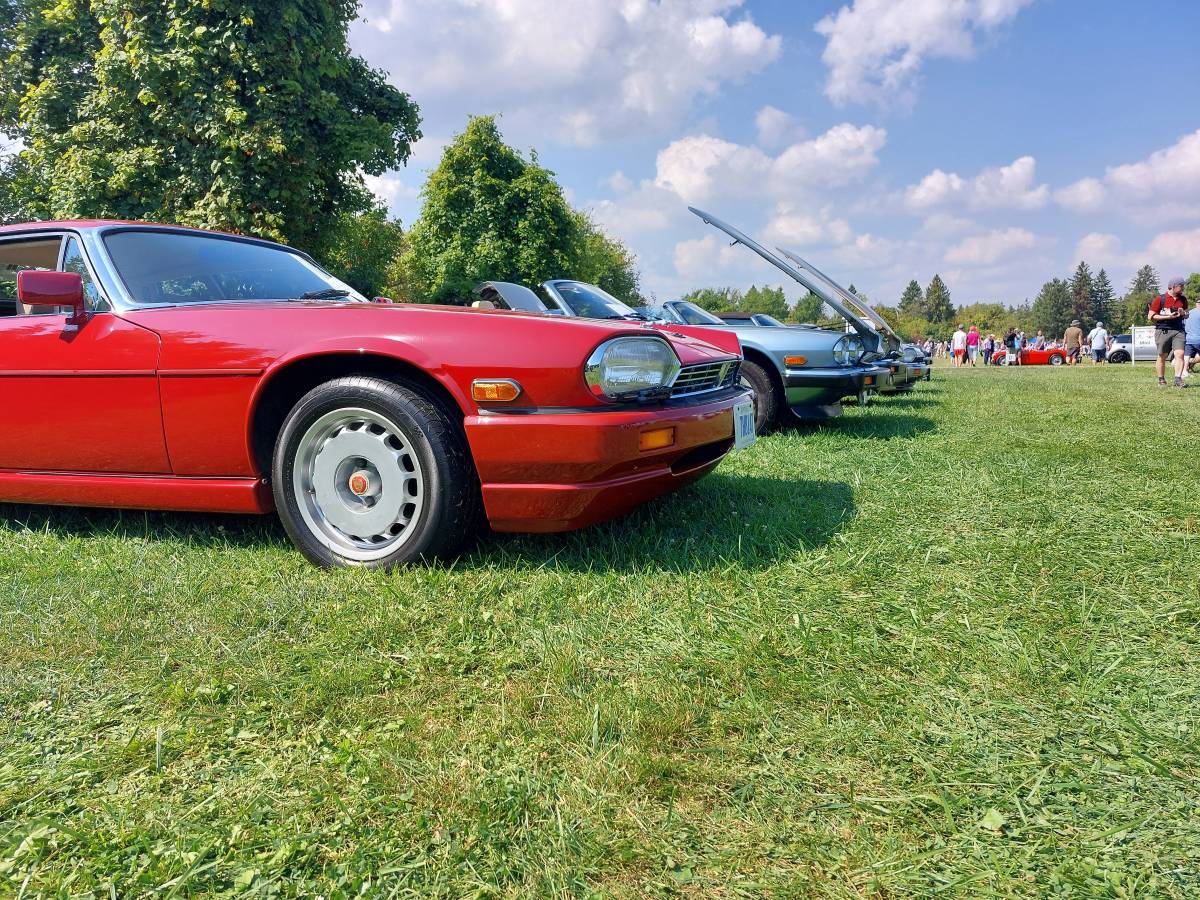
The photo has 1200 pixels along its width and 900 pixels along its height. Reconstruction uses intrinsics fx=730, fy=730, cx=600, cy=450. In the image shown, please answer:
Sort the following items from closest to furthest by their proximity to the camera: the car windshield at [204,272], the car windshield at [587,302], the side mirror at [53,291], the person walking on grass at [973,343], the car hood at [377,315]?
the car hood at [377,315] < the side mirror at [53,291] < the car windshield at [204,272] < the car windshield at [587,302] < the person walking on grass at [973,343]

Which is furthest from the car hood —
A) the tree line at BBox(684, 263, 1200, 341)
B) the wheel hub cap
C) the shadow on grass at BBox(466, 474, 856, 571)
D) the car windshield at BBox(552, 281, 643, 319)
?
the tree line at BBox(684, 263, 1200, 341)

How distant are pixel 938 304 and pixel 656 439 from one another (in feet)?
497

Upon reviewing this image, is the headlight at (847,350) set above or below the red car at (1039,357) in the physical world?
below

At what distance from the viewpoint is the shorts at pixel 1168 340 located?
432 inches

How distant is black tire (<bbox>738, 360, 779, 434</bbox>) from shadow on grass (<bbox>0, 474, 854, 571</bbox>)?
2.16m

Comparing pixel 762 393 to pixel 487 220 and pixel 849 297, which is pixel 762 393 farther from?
pixel 487 220

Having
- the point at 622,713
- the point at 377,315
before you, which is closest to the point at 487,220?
the point at 377,315

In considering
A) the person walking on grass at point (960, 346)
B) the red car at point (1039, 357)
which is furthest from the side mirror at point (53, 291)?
the person walking on grass at point (960, 346)

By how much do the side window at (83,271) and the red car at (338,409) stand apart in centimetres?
1

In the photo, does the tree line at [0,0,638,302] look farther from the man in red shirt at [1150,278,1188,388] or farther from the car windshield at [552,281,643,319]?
the man in red shirt at [1150,278,1188,388]

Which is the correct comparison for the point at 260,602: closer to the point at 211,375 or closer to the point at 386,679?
the point at 386,679

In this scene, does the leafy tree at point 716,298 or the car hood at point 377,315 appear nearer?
the car hood at point 377,315

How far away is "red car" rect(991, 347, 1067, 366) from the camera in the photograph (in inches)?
1291

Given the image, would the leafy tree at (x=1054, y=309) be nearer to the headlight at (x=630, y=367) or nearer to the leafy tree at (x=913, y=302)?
the leafy tree at (x=913, y=302)
